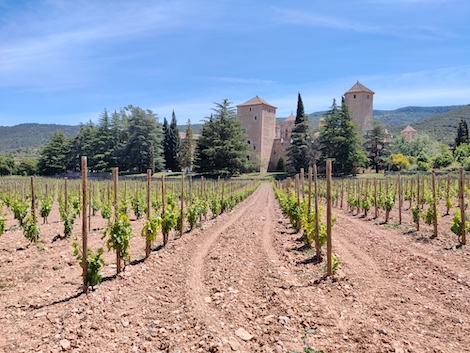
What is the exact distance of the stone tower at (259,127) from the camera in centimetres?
5478

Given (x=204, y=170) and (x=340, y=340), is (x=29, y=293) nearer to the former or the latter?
(x=340, y=340)

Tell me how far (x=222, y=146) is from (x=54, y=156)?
98.1 feet

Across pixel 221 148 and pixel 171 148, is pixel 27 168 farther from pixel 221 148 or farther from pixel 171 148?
pixel 221 148

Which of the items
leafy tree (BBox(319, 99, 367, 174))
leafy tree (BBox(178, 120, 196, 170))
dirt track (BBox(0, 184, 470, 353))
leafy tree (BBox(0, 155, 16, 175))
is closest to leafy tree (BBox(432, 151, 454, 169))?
leafy tree (BBox(319, 99, 367, 174))

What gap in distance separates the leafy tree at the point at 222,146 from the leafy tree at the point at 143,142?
23.3 feet

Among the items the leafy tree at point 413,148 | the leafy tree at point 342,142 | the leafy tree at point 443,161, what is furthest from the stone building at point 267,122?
the leafy tree at point 443,161

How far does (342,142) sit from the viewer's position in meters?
42.4

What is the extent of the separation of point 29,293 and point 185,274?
234 centimetres

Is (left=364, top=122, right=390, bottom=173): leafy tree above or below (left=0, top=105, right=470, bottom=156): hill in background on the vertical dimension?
below

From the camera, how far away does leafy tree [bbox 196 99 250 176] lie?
43906mm

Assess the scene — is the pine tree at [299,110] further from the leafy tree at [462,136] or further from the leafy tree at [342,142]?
the leafy tree at [462,136]

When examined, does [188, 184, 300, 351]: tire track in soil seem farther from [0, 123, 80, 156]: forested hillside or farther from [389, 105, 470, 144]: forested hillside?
[0, 123, 80, 156]: forested hillside

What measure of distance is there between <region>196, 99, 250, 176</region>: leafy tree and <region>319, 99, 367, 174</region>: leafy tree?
1066 cm

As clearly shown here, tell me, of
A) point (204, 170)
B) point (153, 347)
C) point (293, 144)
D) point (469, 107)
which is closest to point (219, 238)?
point (153, 347)
